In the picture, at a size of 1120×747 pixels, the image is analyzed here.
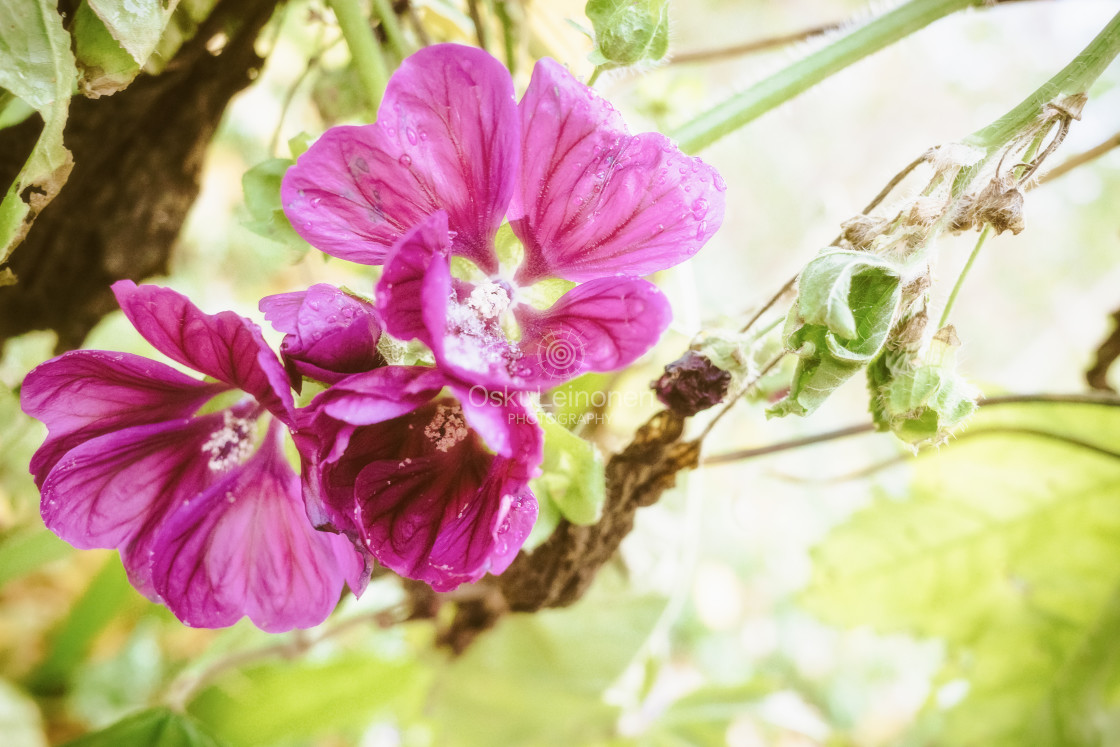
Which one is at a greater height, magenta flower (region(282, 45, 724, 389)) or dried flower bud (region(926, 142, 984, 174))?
magenta flower (region(282, 45, 724, 389))

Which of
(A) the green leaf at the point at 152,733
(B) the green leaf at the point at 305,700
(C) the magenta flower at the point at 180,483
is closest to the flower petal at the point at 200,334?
(C) the magenta flower at the point at 180,483

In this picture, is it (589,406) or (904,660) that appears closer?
(589,406)

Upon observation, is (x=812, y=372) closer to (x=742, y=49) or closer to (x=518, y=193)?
(x=518, y=193)

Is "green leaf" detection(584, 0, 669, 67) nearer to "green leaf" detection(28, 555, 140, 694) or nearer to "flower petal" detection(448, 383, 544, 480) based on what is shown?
"flower petal" detection(448, 383, 544, 480)

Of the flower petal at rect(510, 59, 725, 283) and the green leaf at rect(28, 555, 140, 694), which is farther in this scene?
the green leaf at rect(28, 555, 140, 694)

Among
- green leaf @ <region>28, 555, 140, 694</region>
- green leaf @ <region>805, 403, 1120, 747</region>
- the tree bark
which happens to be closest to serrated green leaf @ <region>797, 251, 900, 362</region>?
the tree bark

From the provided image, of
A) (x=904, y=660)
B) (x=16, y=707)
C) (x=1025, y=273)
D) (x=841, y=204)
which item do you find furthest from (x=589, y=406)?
(x=1025, y=273)

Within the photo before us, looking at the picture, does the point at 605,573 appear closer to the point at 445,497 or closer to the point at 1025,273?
the point at 445,497
